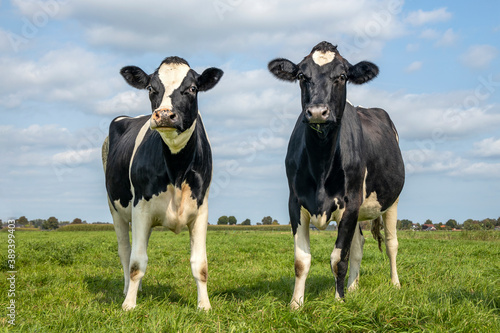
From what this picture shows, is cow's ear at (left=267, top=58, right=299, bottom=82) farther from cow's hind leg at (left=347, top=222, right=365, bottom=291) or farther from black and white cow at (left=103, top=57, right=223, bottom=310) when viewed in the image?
cow's hind leg at (left=347, top=222, right=365, bottom=291)

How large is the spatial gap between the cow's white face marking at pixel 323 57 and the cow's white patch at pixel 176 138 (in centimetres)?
179

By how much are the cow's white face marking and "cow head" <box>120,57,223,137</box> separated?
52.1 inches

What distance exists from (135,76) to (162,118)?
1.46 m

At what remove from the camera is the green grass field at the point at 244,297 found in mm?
4770

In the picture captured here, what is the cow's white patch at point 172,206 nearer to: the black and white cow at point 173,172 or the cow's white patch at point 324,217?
the black and white cow at point 173,172

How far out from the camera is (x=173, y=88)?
6012 mm

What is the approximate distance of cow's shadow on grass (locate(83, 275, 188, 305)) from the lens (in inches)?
279

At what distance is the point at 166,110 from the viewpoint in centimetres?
558

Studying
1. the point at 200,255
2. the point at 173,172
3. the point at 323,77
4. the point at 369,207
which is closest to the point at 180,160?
the point at 173,172

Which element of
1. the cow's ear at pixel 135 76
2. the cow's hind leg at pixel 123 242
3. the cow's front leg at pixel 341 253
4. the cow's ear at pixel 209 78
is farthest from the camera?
the cow's hind leg at pixel 123 242

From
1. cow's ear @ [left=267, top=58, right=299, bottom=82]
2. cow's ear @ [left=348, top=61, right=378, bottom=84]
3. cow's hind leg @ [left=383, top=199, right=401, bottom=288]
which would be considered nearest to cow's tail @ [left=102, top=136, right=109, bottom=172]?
cow's ear @ [left=267, top=58, right=299, bottom=82]

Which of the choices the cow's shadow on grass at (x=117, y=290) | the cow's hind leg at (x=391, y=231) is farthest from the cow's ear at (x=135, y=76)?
the cow's hind leg at (x=391, y=231)

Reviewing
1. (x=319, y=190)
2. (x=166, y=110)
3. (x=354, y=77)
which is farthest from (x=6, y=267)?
(x=354, y=77)

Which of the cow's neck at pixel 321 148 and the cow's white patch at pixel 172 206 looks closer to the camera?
the cow's neck at pixel 321 148
